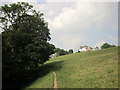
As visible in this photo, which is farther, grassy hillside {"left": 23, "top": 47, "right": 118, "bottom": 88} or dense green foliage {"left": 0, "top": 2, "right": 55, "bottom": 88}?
dense green foliage {"left": 0, "top": 2, "right": 55, "bottom": 88}

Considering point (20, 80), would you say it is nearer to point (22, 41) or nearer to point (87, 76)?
point (22, 41)

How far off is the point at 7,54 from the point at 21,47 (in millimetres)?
7599

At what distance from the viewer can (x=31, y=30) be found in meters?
42.1

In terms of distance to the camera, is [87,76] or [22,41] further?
[22,41]

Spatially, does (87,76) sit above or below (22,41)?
below

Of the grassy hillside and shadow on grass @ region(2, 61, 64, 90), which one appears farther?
shadow on grass @ region(2, 61, 64, 90)

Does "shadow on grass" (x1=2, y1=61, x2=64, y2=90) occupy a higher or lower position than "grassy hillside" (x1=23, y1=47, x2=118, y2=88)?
lower

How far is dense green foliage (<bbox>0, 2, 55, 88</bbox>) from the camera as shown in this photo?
35.5 m

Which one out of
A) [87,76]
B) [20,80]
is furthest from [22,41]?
[87,76]

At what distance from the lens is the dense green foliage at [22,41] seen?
35541 millimetres

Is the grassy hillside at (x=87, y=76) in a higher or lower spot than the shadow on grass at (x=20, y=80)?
higher

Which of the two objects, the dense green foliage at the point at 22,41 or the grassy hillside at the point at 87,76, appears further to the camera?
the dense green foliage at the point at 22,41

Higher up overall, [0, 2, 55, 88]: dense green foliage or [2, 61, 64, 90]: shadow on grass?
[0, 2, 55, 88]: dense green foliage

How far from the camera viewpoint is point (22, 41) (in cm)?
4025
